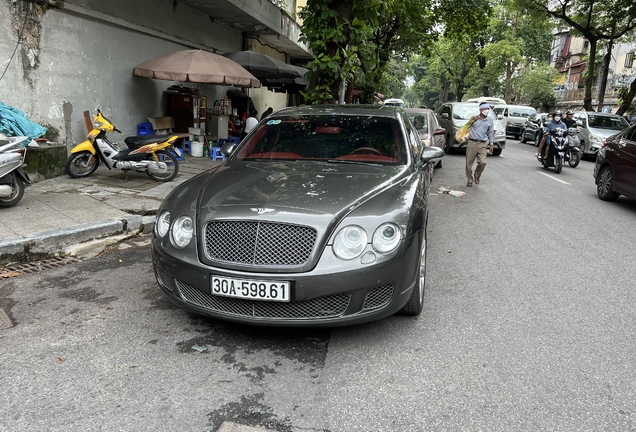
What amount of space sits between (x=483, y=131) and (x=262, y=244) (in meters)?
8.57

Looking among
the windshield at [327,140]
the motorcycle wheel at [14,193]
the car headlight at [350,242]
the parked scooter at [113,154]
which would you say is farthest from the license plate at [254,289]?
the parked scooter at [113,154]

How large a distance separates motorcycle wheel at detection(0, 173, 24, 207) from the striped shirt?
27.5ft

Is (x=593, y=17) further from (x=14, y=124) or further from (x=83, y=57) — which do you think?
(x=14, y=124)

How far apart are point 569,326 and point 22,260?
16.1ft

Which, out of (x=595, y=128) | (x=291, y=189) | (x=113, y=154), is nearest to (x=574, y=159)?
(x=595, y=128)

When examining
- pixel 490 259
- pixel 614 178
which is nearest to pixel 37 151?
pixel 490 259

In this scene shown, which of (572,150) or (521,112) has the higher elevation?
(521,112)

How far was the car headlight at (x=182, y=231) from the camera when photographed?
→ 322 cm

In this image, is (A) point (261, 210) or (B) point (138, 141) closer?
(A) point (261, 210)

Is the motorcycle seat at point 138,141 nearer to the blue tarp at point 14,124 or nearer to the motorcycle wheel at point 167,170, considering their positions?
the motorcycle wheel at point 167,170

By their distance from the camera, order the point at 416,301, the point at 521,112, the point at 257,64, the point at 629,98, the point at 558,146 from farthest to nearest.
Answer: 1. the point at 521,112
2. the point at 629,98
3. the point at 558,146
4. the point at 257,64
5. the point at 416,301

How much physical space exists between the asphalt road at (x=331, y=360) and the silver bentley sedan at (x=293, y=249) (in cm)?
28

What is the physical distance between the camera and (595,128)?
18219 millimetres

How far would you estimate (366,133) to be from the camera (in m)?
4.57
